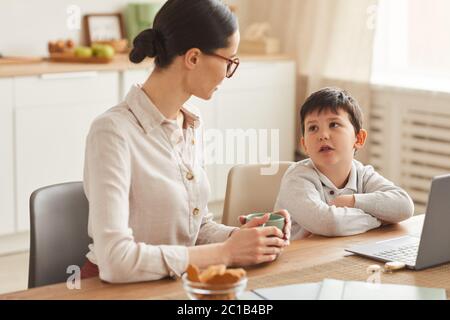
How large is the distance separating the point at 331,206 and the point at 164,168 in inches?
18.1

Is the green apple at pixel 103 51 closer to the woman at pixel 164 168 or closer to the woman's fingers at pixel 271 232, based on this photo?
the woman at pixel 164 168

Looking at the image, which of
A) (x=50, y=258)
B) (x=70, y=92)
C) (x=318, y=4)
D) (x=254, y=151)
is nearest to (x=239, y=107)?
(x=254, y=151)

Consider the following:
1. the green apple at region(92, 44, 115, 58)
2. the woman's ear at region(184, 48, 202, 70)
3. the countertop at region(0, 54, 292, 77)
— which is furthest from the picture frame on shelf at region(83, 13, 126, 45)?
the woman's ear at region(184, 48, 202, 70)

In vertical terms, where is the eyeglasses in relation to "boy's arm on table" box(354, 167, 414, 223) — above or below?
above

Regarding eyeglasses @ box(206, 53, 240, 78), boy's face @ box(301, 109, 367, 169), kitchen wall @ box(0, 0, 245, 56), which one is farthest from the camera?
kitchen wall @ box(0, 0, 245, 56)

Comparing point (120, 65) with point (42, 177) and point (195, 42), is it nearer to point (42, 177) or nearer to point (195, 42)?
point (42, 177)

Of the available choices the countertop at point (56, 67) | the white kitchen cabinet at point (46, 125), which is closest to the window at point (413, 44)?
the white kitchen cabinet at point (46, 125)

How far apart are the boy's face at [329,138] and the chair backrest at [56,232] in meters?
0.62

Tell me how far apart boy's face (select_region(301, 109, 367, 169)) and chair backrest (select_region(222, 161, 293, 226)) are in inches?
11.3

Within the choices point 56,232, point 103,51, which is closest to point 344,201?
point 56,232

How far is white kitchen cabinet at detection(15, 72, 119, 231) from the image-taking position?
3.96 meters

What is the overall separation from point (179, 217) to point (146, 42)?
0.42 m

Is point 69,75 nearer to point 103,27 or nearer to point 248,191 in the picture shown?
point 103,27

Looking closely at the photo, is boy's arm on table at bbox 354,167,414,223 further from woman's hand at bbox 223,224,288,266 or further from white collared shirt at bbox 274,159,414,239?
woman's hand at bbox 223,224,288,266
